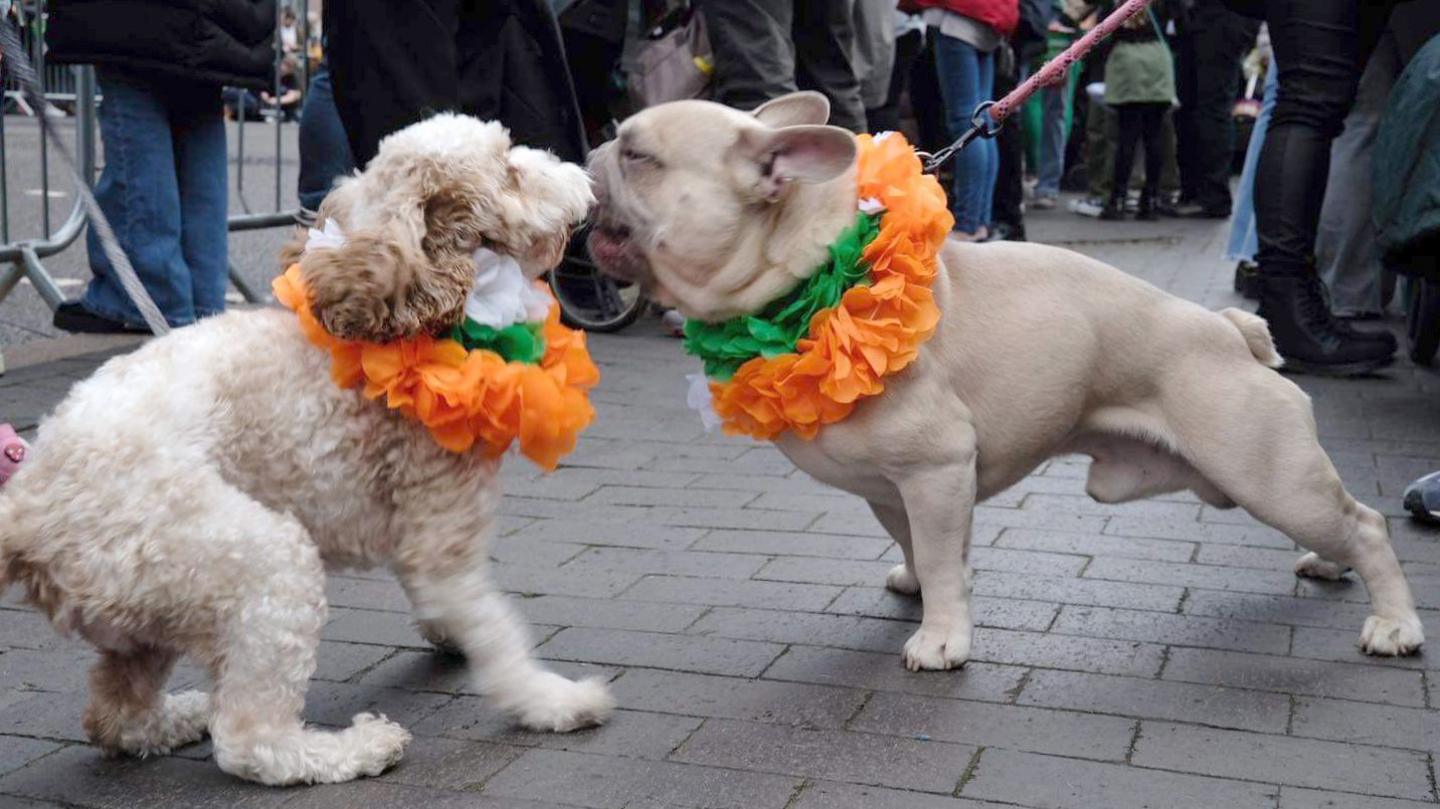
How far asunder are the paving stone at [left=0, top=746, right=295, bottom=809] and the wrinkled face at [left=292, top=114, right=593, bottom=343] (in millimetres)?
864

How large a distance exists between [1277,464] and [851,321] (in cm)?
105

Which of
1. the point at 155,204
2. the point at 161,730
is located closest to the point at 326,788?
the point at 161,730

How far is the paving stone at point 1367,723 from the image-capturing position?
3.28 meters

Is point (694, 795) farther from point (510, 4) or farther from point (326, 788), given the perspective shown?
point (510, 4)

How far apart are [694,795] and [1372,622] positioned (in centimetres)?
175

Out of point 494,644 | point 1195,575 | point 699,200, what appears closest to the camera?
point 494,644

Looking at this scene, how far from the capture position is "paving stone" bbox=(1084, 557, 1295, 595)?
4328mm

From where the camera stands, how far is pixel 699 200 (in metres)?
3.65

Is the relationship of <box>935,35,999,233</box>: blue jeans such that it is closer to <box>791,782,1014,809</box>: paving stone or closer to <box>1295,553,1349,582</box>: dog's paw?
<box>1295,553,1349,582</box>: dog's paw

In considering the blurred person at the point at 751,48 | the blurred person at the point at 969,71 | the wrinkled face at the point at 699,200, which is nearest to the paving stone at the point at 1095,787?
the wrinkled face at the point at 699,200

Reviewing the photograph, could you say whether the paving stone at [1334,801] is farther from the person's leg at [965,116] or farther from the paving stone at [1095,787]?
the person's leg at [965,116]

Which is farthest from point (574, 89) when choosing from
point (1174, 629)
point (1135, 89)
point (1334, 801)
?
point (1135, 89)

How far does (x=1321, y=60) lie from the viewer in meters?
6.46

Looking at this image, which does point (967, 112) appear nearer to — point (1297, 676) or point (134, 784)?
point (1297, 676)
